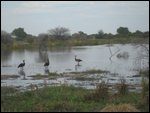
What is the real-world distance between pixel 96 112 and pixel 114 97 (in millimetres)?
2314

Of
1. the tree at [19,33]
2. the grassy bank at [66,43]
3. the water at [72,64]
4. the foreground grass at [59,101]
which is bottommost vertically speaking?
the foreground grass at [59,101]

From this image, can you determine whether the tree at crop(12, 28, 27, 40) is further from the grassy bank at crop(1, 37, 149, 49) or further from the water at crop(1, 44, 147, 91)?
the water at crop(1, 44, 147, 91)

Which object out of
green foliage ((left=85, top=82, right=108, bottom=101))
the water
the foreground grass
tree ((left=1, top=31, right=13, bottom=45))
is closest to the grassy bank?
tree ((left=1, top=31, right=13, bottom=45))

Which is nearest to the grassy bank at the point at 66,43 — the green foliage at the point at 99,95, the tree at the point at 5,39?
the tree at the point at 5,39

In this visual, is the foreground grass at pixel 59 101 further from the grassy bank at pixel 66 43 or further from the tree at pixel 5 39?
the grassy bank at pixel 66 43

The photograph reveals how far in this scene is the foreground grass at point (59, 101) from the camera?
1030cm

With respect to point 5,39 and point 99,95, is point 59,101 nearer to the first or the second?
point 99,95

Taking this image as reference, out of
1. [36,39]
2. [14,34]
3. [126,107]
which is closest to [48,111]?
[126,107]

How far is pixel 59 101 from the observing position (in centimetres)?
→ 1116

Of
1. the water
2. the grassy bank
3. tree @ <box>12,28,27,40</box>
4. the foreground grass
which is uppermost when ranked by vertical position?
tree @ <box>12,28,27,40</box>

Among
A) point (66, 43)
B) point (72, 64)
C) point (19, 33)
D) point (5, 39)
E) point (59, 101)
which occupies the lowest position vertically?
point (59, 101)

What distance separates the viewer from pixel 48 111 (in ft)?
33.0

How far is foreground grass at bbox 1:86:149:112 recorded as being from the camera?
10.3 m

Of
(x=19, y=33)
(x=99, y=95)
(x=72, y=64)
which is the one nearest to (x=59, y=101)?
(x=99, y=95)
